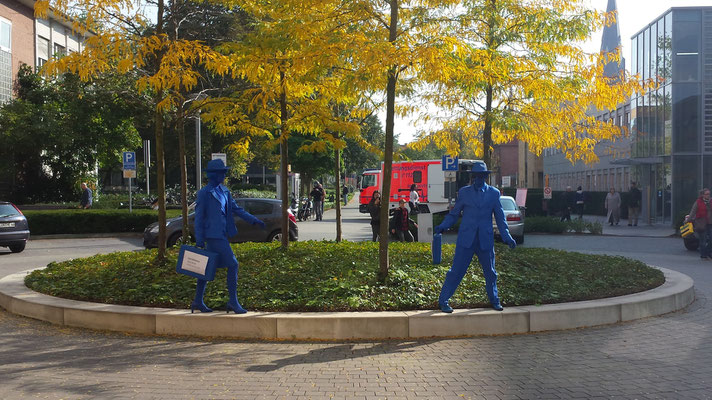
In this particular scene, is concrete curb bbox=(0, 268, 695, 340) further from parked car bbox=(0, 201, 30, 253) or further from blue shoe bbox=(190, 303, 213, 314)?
parked car bbox=(0, 201, 30, 253)

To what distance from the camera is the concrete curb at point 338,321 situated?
686cm

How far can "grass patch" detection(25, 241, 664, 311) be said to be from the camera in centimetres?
770

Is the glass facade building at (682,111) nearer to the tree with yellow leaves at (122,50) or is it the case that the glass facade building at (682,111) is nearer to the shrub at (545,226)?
the shrub at (545,226)

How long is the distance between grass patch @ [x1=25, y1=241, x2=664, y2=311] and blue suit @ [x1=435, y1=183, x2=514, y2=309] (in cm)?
32

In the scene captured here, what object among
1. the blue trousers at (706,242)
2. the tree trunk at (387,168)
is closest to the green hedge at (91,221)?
the tree trunk at (387,168)

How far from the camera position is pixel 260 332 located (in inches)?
272

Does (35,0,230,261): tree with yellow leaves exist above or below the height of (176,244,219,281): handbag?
above

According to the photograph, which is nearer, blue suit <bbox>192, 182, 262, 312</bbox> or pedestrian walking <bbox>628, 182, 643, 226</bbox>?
blue suit <bbox>192, 182, 262, 312</bbox>

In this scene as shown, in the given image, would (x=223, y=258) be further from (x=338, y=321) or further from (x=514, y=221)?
(x=514, y=221)

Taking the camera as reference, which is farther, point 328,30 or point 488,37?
point 488,37

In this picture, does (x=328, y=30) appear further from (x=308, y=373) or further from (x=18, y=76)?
(x=18, y=76)

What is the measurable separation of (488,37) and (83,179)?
2448cm

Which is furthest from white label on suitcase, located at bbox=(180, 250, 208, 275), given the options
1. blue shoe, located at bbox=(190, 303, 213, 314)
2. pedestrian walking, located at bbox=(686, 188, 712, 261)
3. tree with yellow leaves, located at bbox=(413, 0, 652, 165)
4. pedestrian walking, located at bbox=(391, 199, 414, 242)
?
pedestrian walking, located at bbox=(686, 188, 712, 261)

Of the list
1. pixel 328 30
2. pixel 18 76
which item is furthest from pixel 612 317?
pixel 18 76
